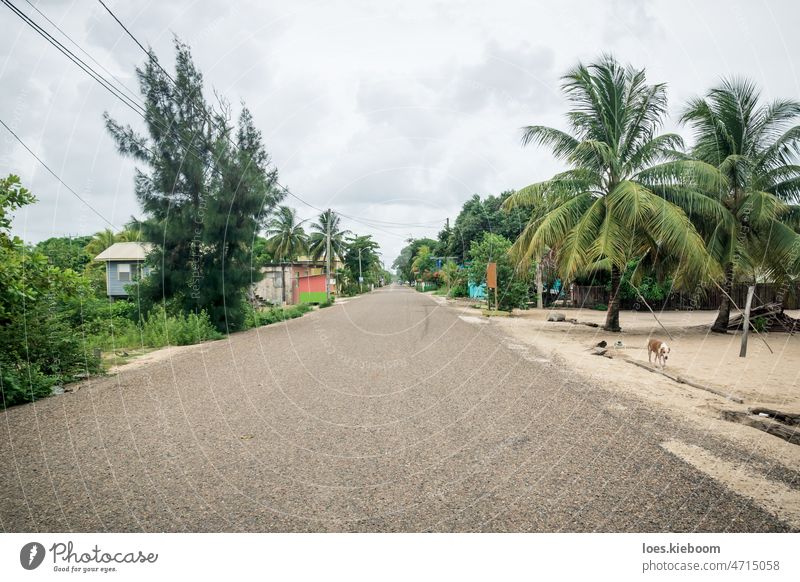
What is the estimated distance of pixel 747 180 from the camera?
14.8 metres

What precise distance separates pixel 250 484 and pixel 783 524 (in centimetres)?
332

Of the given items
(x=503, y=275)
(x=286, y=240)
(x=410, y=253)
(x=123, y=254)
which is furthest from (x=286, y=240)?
(x=410, y=253)

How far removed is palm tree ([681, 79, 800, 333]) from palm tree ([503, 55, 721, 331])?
119cm

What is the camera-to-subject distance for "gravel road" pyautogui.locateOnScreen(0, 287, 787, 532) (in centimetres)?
287

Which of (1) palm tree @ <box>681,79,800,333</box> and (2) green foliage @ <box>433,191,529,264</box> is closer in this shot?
(1) palm tree @ <box>681,79,800,333</box>

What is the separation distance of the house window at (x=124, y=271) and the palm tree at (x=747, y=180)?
35867 millimetres

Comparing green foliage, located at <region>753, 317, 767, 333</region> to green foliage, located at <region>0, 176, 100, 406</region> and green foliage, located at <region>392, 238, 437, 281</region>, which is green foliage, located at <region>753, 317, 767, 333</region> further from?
green foliage, located at <region>392, 238, 437, 281</region>

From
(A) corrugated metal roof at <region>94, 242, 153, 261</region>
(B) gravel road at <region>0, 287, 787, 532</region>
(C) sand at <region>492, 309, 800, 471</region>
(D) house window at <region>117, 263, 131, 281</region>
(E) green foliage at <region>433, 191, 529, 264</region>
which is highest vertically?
(E) green foliage at <region>433, 191, 529, 264</region>

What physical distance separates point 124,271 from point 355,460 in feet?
124

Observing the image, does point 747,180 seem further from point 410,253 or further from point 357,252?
point 410,253

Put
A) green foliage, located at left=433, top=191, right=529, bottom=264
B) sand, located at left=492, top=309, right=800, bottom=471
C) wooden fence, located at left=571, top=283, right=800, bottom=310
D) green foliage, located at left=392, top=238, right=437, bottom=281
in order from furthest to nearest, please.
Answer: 1. green foliage, located at left=392, top=238, right=437, bottom=281
2. green foliage, located at left=433, top=191, right=529, bottom=264
3. wooden fence, located at left=571, top=283, right=800, bottom=310
4. sand, located at left=492, top=309, right=800, bottom=471

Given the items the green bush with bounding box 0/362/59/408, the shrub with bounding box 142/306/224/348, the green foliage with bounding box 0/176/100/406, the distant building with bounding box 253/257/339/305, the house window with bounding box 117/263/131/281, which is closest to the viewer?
the green foliage with bounding box 0/176/100/406

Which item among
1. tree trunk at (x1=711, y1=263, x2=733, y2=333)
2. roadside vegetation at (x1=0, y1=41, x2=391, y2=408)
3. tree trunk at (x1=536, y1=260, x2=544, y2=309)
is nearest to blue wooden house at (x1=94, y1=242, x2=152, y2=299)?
roadside vegetation at (x1=0, y1=41, x2=391, y2=408)

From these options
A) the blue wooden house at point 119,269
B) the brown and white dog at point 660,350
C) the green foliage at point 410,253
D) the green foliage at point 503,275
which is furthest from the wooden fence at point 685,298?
the green foliage at point 410,253
